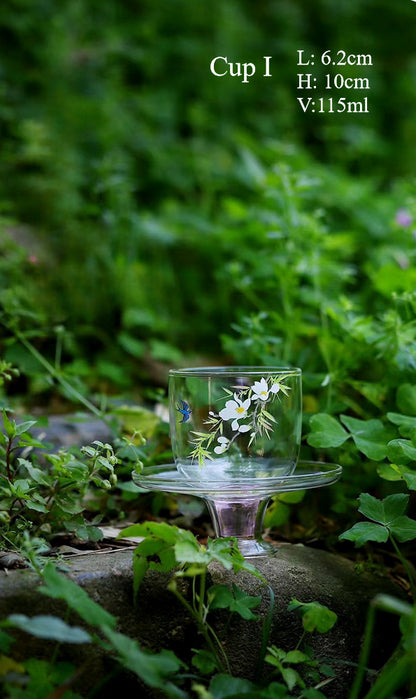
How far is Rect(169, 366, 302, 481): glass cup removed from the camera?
1137 mm

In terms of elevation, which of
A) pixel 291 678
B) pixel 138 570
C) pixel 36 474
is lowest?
pixel 291 678

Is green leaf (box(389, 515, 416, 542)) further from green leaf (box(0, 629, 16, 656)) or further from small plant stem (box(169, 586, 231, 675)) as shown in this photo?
green leaf (box(0, 629, 16, 656))

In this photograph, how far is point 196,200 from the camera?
307 centimetres

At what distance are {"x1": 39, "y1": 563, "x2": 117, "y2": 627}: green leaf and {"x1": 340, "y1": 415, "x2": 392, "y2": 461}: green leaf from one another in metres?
0.58

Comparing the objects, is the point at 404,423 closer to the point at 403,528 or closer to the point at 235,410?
the point at 403,528

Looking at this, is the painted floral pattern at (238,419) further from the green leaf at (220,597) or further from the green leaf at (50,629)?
the green leaf at (50,629)

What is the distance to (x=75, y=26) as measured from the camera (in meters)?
2.79

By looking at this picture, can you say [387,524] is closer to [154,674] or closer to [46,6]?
[154,674]

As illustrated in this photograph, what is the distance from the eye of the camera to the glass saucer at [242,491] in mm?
1089

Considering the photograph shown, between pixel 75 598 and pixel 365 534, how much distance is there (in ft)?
1.54

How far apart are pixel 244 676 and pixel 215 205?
2245mm

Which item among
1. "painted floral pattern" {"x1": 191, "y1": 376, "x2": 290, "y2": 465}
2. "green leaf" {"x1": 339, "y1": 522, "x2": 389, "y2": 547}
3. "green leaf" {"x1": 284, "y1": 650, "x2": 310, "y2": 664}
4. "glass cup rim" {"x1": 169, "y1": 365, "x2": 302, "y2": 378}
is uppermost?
"glass cup rim" {"x1": 169, "y1": 365, "x2": 302, "y2": 378}

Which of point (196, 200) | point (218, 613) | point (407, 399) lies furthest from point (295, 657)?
point (196, 200)

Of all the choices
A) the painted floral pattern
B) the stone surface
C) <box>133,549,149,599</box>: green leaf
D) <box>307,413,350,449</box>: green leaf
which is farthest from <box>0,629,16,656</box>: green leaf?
<box>307,413,350,449</box>: green leaf
